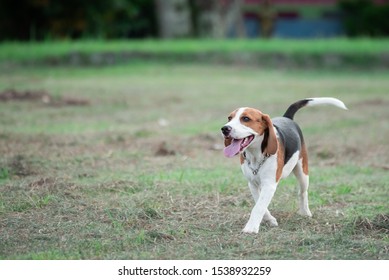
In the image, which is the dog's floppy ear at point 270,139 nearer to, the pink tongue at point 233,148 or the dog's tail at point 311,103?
the pink tongue at point 233,148

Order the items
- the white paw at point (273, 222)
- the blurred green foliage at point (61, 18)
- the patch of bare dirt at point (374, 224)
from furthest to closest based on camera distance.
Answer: the blurred green foliage at point (61, 18), the white paw at point (273, 222), the patch of bare dirt at point (374, 224)

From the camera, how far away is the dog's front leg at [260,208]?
6.64 metres

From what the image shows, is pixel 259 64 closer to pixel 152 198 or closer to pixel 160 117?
pixel 160 117

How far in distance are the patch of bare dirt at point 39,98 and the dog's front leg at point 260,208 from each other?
8895mm

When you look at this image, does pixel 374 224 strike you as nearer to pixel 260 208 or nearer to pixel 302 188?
pixel 302 188

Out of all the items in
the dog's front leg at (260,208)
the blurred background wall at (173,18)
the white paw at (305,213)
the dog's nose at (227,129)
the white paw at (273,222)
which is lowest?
the blurred background wall at (173,18)

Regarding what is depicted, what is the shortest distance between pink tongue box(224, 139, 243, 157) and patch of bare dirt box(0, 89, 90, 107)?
8.86 meters

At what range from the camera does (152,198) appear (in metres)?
7.87

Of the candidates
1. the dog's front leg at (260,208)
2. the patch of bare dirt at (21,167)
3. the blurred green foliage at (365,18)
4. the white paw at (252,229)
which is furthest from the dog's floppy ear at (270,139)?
the blurred green foliage at (365,18)

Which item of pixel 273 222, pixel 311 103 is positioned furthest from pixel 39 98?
pixel 273 222

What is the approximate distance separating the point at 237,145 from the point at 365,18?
20.7m

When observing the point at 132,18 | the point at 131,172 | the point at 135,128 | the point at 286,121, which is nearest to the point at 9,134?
the point at 135,128

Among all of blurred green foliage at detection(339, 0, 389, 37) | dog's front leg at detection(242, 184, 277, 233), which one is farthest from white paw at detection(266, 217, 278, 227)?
blurred green foliage at detection(339, 0, 389, 37)

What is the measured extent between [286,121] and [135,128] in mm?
5830
